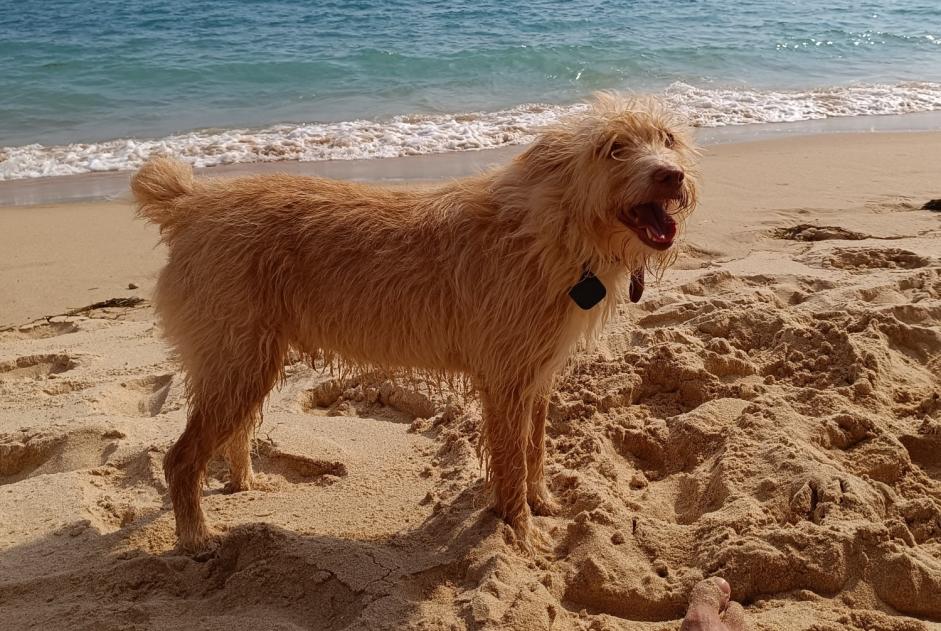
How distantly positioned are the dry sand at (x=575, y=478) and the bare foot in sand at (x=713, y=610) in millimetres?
156

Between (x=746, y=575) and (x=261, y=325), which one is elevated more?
(x=261, y=325)

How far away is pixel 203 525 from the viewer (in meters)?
3.65

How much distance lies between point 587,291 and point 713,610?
4.23ft

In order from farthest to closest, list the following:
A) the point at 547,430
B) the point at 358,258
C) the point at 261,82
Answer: the point at 261,82, the point at 547,430, the point at 358,258

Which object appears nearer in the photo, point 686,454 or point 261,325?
point 261,325

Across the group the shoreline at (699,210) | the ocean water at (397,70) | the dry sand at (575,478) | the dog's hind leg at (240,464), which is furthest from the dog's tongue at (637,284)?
the ocean water at (397,70)

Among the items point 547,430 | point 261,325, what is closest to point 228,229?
point 261,325

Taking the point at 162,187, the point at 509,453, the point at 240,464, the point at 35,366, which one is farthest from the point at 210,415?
the point at 35,366

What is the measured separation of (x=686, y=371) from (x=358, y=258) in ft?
7.16

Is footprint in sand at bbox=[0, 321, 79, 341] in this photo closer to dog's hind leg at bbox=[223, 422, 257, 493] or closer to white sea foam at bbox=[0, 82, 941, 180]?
dog's hind leg at bbox=[223, 422, 257, 493]

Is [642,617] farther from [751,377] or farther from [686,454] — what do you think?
[751,377]

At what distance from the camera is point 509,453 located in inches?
140

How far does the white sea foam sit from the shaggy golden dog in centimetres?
590

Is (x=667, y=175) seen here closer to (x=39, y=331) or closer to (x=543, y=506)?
→ (x=543, y=506)
